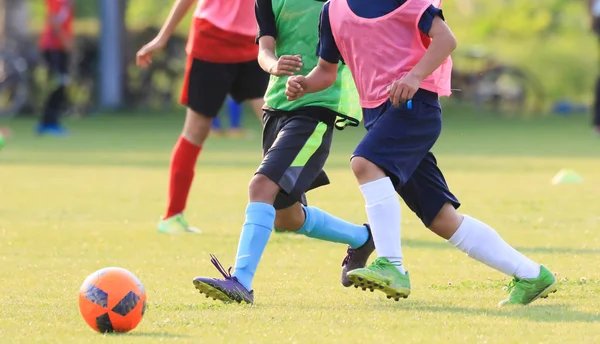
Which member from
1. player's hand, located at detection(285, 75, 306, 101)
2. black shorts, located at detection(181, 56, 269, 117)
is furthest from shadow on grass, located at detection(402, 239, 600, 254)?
player's hand, located at detection(285, 75, 306, 101)

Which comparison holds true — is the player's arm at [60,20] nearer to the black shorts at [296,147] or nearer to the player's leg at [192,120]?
the player's leg at [192,120]

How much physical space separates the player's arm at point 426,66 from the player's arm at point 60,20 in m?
15.3

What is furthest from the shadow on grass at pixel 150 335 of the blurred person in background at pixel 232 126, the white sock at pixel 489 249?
the blurred person in background at pixel 232 126

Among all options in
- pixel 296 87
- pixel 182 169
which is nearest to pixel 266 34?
pixel 296 87

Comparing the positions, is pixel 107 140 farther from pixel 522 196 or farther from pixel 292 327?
pixel 292 327

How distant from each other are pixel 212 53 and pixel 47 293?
109 inches

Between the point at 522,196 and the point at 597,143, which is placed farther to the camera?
the point at 597,143

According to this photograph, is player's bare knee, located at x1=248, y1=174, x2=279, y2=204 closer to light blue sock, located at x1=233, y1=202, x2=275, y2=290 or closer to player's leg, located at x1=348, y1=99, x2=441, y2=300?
light blue sock, located at x1=233, y1=202, x2=275, y2=290

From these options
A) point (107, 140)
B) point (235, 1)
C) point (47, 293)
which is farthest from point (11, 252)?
point (107, 140)

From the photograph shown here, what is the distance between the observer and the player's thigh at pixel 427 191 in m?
5.71

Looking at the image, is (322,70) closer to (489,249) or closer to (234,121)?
(489,249)

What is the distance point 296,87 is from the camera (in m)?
5.77

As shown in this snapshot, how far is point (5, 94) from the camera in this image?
87.6ft

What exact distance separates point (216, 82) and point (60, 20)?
41.2 feet
